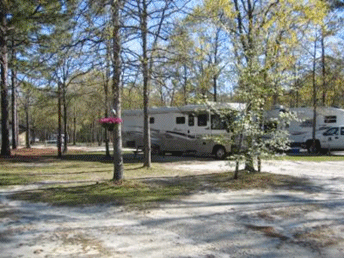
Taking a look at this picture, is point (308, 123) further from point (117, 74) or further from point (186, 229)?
point (186, 229)

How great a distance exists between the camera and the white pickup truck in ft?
88.6

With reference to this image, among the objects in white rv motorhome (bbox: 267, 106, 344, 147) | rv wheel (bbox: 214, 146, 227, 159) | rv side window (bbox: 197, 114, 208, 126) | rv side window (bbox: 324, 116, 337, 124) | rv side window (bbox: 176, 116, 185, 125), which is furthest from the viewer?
rv side window (bbox: 324, 116, 337, 124)

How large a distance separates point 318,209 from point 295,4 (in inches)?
265

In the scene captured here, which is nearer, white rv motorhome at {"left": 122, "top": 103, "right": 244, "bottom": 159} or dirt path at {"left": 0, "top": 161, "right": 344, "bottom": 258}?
dirt path at {"left": 0, "top": 161, "right": 344, "bottom": 258}

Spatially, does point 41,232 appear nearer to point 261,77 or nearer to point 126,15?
point 126,15

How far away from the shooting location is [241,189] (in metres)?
10.6

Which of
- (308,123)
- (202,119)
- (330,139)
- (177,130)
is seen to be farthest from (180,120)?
(330,139)

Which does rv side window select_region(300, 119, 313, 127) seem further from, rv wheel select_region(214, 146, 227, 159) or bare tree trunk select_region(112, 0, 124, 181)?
bare tree trunk select_region(112, 0, 124, 181)

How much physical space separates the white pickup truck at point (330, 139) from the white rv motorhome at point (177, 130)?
376 inches

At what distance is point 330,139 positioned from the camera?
89.5ft

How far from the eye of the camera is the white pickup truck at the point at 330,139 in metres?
27.0

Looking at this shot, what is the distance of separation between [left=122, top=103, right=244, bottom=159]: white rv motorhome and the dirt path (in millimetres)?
11664

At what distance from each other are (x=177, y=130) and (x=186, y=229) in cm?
1607

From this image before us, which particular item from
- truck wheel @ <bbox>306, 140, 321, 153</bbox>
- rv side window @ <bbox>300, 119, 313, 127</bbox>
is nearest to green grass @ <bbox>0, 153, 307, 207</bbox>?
truck wheel @ <bbox>306, 140, 321, 153</bbox>
